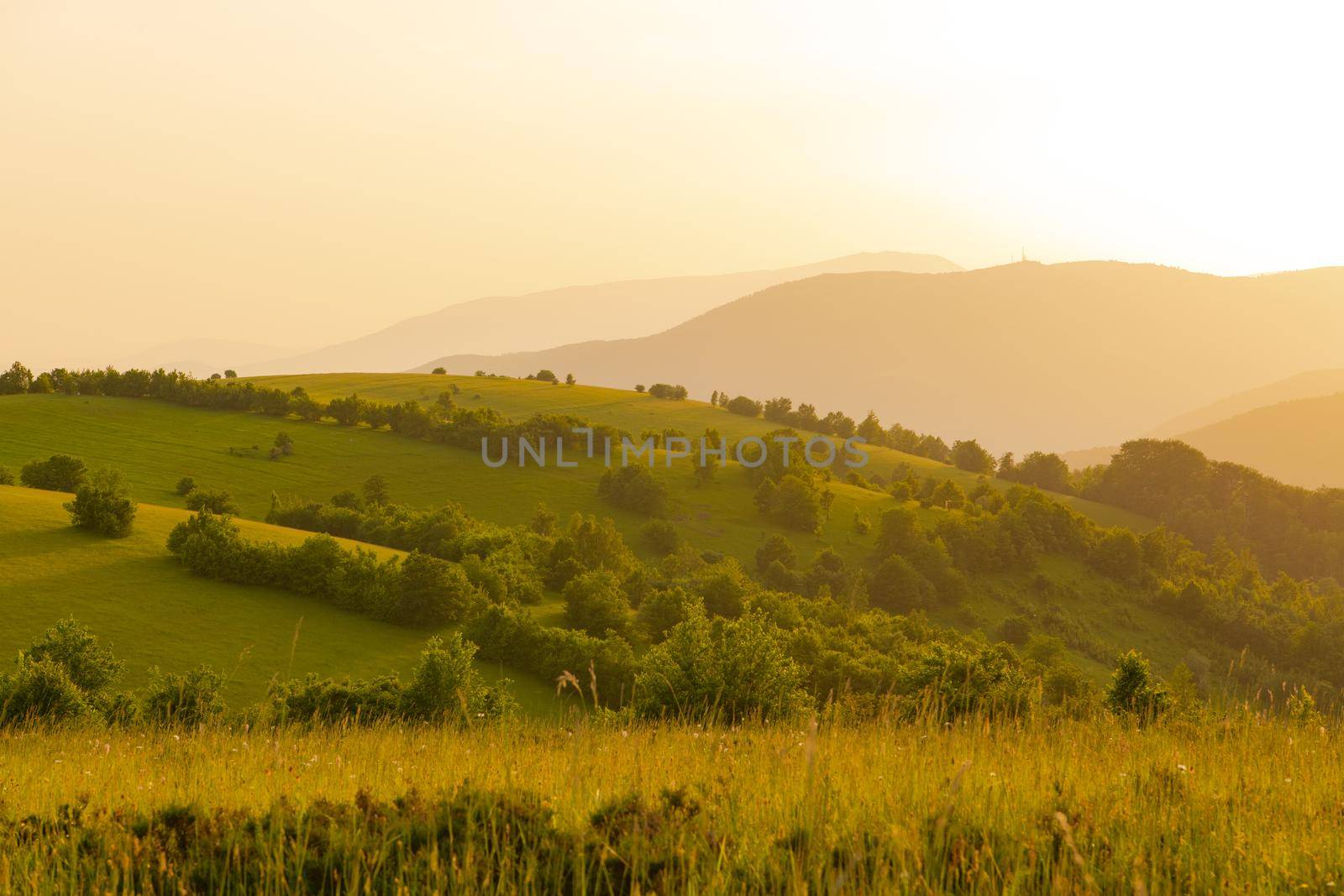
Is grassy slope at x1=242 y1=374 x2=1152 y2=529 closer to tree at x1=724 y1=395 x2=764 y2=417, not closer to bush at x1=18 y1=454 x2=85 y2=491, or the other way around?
tree at x1=724 y1=395 x2=764 y2=417

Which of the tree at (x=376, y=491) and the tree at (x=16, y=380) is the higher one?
the tree at (x=16, y=380)

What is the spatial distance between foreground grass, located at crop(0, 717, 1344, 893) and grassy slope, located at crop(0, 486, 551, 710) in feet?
104

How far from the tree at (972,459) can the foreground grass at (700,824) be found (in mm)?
149772

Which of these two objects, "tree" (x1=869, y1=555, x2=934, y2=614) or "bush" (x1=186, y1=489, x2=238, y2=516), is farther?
"tree" (x1=869, y1=555, x2=934, y2=614)

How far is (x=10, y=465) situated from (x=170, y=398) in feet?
120

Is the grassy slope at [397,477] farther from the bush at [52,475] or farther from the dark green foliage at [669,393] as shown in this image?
the dark green foliage at [669,393]

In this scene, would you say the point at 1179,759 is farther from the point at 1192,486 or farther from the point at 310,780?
the point at 1192,486

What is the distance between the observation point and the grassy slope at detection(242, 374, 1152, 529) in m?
138

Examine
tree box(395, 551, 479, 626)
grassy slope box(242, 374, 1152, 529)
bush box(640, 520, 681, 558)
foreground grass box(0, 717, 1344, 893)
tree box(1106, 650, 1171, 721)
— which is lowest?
bush box(640, 520, 681, 558)

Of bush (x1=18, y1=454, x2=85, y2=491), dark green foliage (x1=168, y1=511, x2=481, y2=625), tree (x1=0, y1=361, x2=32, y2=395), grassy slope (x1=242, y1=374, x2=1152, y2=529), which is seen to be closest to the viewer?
dark green foliage (x1=168, y1=511, x2=481, y2=625)

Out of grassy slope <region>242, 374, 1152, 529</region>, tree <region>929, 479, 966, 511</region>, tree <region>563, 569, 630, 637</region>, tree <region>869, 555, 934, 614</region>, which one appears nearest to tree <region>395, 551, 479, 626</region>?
tree <region>563, 569, 630, 637</region>

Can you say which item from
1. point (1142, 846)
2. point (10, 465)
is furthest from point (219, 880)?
point (10, 465)

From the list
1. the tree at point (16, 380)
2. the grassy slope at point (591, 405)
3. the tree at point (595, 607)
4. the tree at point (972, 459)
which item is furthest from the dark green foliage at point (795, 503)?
the tree at point (16, 380)

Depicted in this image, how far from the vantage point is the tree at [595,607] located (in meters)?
55.4
